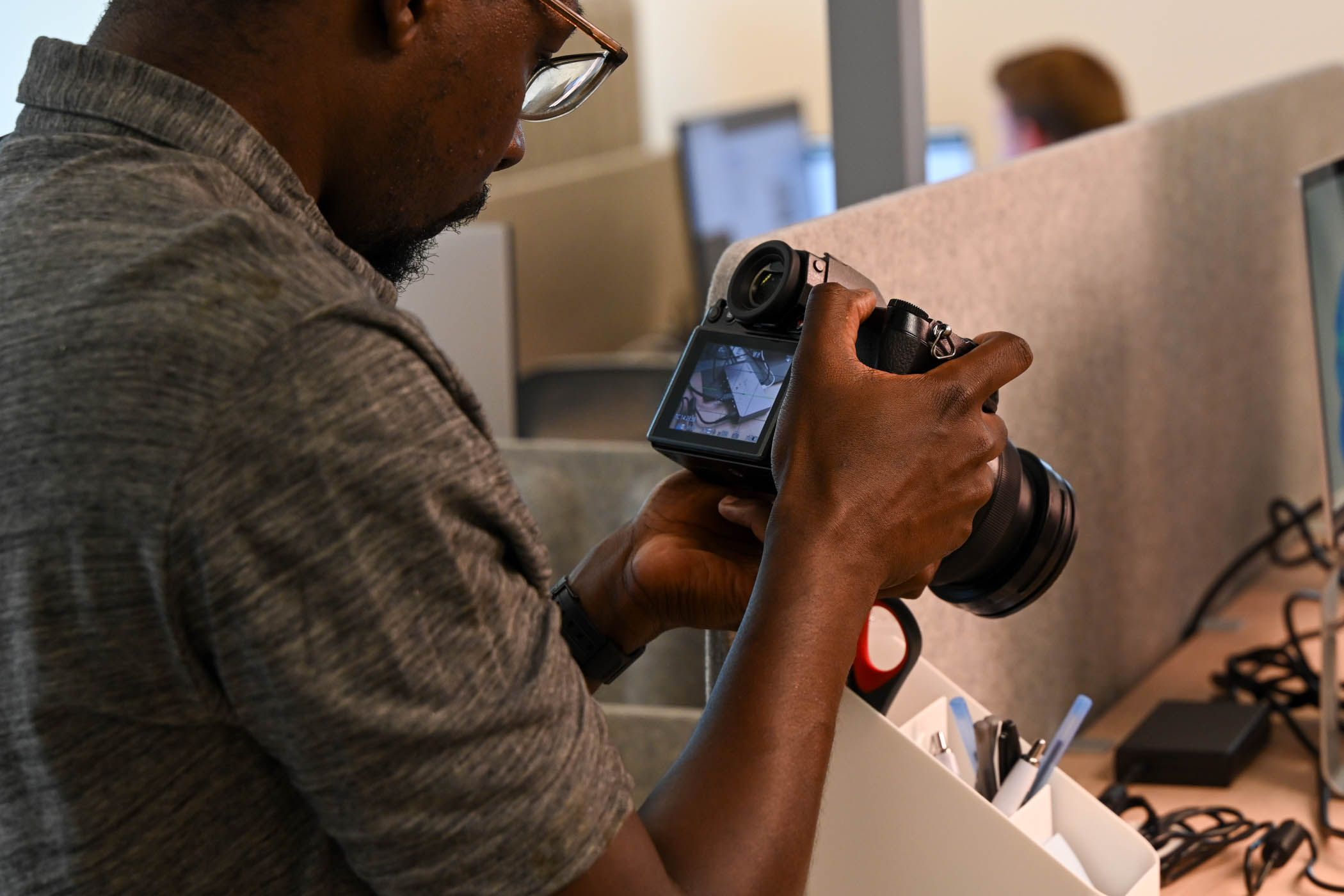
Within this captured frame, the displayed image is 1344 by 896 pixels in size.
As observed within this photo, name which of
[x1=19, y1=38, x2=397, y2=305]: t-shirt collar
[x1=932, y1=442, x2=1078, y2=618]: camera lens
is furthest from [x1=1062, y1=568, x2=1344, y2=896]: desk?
[x1=19, y1=38, x2=397, y2=305]: t-shirt collar

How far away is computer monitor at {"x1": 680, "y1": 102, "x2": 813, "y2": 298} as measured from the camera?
260cm

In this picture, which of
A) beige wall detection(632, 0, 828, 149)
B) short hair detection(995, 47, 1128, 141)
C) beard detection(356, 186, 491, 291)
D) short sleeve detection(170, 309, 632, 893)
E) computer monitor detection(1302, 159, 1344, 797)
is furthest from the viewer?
beige wall detection(632, 0, 828, 149)

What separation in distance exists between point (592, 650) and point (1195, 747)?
51cm

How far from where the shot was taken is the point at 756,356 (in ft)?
2.02

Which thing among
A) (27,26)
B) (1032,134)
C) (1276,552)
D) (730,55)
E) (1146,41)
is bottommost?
(1276,552)

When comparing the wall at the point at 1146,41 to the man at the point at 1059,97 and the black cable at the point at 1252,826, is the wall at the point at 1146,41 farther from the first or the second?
the black cable at the point at 1252,826

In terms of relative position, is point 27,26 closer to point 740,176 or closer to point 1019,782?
point 1019,782

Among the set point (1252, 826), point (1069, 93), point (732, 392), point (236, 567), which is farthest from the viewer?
point (1069, 93)

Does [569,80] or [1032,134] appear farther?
[1032,134]

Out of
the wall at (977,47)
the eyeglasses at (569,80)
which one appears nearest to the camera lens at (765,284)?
the eyeglasses at (569,80)

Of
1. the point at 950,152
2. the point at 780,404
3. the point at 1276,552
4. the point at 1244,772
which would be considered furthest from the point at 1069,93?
the point at 780,404

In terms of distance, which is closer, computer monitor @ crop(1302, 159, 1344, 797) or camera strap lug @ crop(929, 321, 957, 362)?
camera strap lug @ crop(929, 321, 957, 362)

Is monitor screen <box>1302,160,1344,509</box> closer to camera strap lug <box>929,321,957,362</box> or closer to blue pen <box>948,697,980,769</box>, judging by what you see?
blue pen <box>948,697,980,769</box>

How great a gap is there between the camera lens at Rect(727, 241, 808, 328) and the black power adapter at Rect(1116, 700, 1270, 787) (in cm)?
54
